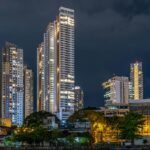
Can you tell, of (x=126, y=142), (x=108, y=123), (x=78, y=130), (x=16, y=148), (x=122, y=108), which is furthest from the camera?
(x=122, y=108)

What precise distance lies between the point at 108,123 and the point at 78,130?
73.0 ft

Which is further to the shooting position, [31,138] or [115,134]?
[115,134]

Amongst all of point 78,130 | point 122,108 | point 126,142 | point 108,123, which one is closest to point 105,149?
point 126,142

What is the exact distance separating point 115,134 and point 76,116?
29.8m

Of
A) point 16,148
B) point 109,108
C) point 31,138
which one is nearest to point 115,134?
point 31,138

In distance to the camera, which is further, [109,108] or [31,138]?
[109,108]

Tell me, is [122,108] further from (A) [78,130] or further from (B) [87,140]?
(B) [87,140]

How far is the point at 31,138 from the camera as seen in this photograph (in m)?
115

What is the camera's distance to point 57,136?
387 feet

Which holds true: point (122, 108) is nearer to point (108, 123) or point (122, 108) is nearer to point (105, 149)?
point (108, 123)

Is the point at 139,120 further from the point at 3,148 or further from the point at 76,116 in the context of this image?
the point at 76,116

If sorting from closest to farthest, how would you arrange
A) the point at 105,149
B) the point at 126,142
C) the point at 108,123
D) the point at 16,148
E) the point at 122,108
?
the point at 105,149 → the point at 16,148 → the point at 126,142 → the point at 108,123 → the point at 122,108

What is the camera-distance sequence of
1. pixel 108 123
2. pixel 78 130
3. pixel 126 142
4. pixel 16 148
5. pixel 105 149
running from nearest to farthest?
pixel 105 149 → pixel 16 148 → pixel 126 142 → pixel 108 123 → pixel 78 130

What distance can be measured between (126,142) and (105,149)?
16840mm
